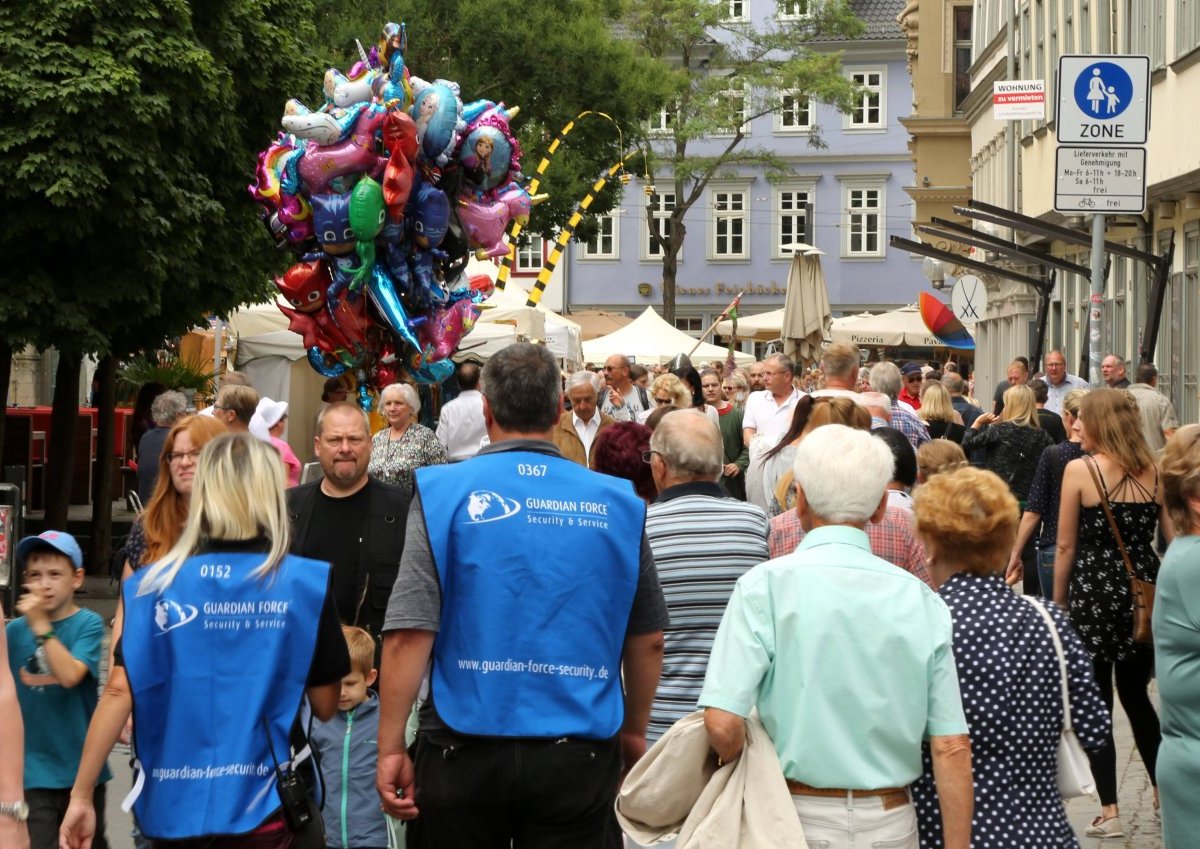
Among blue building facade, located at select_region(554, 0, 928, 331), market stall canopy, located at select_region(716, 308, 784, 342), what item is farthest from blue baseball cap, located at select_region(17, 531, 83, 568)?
blue building facade, located at select_region(554, 0, 928, 331)

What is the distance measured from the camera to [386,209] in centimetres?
1088

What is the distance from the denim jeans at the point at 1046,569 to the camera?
31.0 ft

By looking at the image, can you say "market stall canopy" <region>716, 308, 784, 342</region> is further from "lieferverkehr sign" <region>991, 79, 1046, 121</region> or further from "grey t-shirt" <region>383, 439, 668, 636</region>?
"grey t-shirt" <region>383, 439, 668, 636</region>

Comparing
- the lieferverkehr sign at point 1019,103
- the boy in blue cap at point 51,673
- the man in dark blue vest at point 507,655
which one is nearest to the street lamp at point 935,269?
the lieferverkehr sign at point 1019,103

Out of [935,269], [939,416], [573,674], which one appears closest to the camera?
[573,674]

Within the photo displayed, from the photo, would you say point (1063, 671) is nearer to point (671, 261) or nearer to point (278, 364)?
point (278, 364)

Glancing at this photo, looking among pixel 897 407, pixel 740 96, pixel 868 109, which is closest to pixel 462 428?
pixel 897 407

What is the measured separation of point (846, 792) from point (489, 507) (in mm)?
1105

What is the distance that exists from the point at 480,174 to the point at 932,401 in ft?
17.8

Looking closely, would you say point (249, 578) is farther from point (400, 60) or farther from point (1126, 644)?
point (400, 60)

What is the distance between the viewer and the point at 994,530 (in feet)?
14.7

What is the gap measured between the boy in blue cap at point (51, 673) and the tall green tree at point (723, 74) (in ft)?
156

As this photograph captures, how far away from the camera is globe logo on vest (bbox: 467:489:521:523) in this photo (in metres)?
4.44

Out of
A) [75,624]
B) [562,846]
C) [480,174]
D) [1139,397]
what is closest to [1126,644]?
[1139,397]
